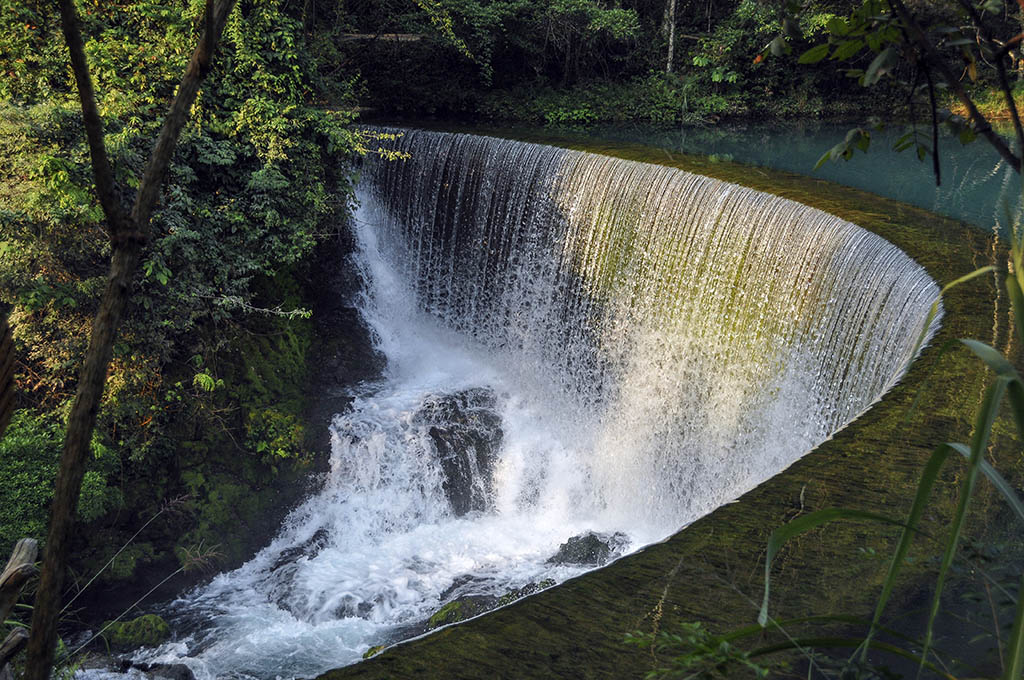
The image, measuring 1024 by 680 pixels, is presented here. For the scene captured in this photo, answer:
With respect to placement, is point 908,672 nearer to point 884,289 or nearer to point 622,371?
point 884,289

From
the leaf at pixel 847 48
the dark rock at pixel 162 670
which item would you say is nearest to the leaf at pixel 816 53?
the leaf at pixel 847 48

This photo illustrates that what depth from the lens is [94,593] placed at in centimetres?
639

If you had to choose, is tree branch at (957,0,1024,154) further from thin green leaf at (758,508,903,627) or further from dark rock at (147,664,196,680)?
dark rock at (147,664,196,680)

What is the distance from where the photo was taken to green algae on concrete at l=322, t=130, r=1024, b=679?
2.23 m

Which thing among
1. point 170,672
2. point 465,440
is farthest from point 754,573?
point 465,440

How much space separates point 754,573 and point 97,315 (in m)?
1.95

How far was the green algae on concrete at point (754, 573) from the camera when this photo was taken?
7.32ft

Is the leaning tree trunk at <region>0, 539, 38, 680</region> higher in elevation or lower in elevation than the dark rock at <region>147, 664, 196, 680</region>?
higher

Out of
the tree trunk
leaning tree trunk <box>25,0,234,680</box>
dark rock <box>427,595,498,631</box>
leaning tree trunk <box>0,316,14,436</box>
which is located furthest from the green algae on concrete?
the tree trunk

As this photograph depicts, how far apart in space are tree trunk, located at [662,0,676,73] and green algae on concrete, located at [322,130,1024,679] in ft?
44.0

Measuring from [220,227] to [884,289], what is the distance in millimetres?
5377

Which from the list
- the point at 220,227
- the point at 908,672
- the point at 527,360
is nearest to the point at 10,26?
the point at 220,227

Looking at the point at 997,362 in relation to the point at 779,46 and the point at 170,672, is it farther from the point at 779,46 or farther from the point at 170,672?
the point at 170,672

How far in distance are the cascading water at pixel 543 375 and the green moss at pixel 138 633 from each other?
16 centimetres
